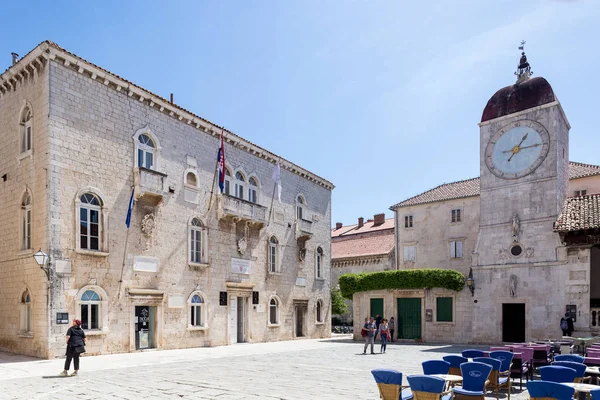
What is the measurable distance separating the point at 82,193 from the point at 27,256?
9.50ft

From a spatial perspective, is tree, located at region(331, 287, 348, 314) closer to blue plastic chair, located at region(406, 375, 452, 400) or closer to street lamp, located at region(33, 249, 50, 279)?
street lamp, located at region(33, 249, 50, 279)

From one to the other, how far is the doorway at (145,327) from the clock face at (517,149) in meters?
18.0

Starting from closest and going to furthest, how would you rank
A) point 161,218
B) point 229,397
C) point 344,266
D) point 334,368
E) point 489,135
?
point 229,397 < point 334,368 < point 161,218 < point 489,135 < point 344,266

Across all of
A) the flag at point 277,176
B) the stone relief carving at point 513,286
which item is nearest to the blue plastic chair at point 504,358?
the stone relief carving at point 513,286

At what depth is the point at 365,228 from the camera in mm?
47938

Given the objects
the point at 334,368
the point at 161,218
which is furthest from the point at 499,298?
the point at 161,218

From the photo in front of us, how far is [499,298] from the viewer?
23.6 meters

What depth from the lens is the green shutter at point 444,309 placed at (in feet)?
84.3

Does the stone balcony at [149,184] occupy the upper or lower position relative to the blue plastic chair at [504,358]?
upper

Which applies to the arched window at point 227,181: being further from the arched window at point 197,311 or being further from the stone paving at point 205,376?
the stone paving at point 205,376

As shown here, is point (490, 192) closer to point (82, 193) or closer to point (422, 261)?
point (422, 261)

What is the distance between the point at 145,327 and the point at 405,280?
47.0 ft

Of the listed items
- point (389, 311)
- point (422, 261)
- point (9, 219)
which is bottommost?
point (389, 311)

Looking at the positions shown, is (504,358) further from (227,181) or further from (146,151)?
(227,181)
